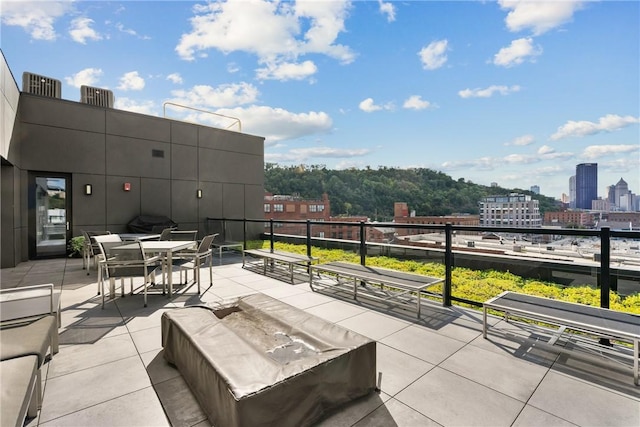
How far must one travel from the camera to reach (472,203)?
28266mm

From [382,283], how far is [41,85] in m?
9.87

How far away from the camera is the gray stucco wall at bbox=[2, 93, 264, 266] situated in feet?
23.0

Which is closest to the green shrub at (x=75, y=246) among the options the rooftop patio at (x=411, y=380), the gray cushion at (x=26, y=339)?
the rooftop patio at (x=411, y=380)

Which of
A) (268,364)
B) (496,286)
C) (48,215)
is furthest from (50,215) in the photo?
(496,286)

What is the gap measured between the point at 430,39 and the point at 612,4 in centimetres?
500

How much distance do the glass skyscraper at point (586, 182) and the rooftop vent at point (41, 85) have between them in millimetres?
60072

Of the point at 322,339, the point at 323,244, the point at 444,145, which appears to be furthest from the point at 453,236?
the point at 444,145

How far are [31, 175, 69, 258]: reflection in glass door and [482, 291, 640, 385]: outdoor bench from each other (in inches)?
375

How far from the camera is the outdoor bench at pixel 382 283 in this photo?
3.35 m

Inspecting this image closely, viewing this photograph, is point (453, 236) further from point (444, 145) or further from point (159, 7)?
point (444, 145)

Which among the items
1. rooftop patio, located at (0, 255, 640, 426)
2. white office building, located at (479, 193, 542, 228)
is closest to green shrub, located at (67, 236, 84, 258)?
rooftop patio, located at (0, 255, 640, 426)

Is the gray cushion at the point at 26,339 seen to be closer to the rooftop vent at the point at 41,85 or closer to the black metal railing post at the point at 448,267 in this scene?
the black metal railing post at the point at 448,267

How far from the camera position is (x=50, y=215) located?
744 centimetres

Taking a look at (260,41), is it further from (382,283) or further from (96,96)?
(382,283)
